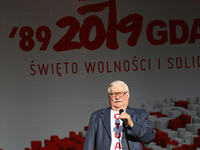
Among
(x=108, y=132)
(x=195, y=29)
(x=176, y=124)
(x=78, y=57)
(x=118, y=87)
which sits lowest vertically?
(x=176, y=124)

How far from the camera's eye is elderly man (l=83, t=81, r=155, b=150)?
7.04 feet

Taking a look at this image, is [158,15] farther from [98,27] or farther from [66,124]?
[66,124]

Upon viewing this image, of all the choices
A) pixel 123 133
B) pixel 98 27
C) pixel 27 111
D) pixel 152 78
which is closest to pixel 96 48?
pixel 98 27

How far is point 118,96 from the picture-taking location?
2.16m

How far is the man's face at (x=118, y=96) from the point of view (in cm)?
216

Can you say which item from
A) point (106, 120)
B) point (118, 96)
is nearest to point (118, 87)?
A: point (118, 96)

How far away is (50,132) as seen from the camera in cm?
537

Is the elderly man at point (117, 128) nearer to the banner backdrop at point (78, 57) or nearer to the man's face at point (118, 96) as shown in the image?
the man's face at point (118, 96)

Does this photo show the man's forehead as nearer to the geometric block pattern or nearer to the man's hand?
the man's hand

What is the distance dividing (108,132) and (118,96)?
201 millimetres

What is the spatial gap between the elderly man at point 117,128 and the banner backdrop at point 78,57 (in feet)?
10.3

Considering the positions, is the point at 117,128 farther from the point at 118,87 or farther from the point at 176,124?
the point at 176,124

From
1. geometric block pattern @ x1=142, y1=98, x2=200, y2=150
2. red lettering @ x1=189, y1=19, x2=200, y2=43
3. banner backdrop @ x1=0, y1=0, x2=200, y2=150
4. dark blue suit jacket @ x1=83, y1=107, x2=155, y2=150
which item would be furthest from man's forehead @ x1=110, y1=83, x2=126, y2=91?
red lettering @ x1=189, y1=19, x2=200, y2=43

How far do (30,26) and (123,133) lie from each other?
138 inches
